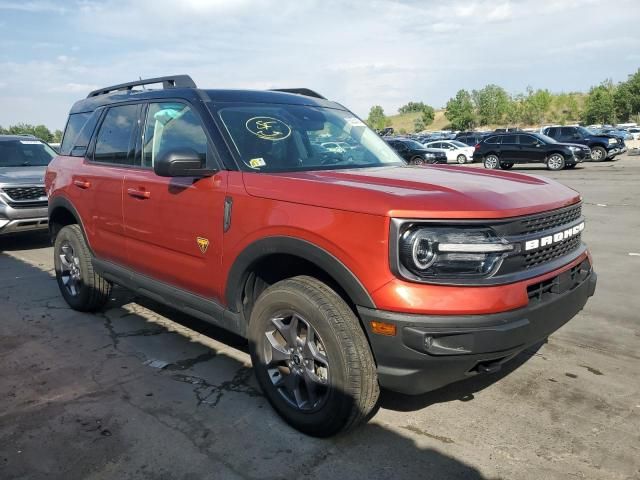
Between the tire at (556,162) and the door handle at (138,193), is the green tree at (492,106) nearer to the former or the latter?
the tire at (556,162)

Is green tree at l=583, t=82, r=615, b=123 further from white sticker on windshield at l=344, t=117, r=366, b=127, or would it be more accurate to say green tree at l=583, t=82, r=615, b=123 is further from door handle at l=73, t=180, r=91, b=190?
door handle at l=73, t=180, r=91, b=190

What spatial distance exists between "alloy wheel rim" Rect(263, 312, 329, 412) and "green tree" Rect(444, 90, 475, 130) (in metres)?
108

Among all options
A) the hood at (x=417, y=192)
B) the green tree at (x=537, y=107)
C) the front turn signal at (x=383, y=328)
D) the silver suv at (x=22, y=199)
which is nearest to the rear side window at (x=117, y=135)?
the hood at (x=417, y=192)

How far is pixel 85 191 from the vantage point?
→ 473 centimetres

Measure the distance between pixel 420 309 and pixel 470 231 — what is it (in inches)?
16.7

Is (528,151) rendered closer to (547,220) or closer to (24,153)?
(24,153)

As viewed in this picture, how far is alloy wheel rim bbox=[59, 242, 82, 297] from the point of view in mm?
5125

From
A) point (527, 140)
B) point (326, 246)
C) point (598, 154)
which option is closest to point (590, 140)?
point (598, 154)

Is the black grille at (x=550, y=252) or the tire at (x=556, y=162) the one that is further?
the tire at (x=556, y=162)

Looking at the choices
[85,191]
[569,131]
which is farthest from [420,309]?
[569,131]

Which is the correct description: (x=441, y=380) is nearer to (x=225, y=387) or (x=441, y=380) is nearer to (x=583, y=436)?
(x=583, y=436)

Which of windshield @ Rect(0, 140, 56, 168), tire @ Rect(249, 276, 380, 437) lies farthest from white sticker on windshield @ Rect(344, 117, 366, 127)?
windshield @ Rect(0, 140, 56, 168)

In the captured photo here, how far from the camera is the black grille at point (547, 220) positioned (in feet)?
8.76

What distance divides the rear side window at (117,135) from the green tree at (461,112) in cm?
10651
